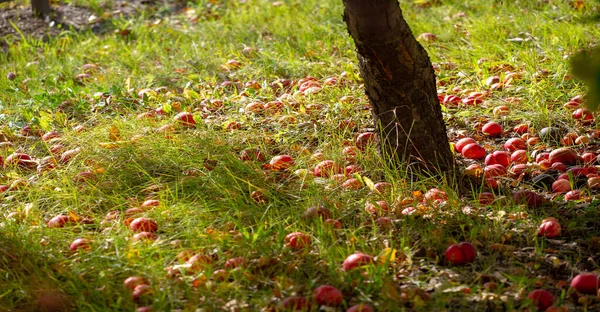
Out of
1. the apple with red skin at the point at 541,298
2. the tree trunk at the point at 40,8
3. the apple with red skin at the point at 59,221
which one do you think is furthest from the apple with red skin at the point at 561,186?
the tree trunk at the point at 40,8

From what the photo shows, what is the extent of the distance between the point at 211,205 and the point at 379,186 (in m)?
0.64

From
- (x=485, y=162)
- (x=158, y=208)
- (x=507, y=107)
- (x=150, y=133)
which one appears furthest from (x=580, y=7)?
(x=158, y=208)

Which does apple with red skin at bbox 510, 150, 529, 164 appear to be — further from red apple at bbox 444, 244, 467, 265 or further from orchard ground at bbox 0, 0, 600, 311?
red apple at bbox 444, 244, 467, 265

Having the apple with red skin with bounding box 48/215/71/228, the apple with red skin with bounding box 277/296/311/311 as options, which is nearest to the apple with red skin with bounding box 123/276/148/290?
the apple with red skin with bounding box 277/296/311/311

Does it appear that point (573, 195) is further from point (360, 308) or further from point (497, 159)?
point (360, 308)

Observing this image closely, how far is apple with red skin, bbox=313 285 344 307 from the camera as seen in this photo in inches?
85.0

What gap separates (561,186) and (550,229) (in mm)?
390

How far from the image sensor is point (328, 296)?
2160 millimetres

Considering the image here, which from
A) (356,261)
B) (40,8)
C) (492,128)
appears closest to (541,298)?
A: (356,261)

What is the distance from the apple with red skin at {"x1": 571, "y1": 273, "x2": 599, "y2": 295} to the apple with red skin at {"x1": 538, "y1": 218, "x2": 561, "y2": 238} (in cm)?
30

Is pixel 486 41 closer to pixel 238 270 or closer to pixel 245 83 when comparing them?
pixel 245 83

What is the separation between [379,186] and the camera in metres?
2.87

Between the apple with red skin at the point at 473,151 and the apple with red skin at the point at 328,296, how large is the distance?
1.28m

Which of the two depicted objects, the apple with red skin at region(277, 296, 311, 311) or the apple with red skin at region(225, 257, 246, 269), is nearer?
the apple with red skin at region(277, 296, 311, 311)
